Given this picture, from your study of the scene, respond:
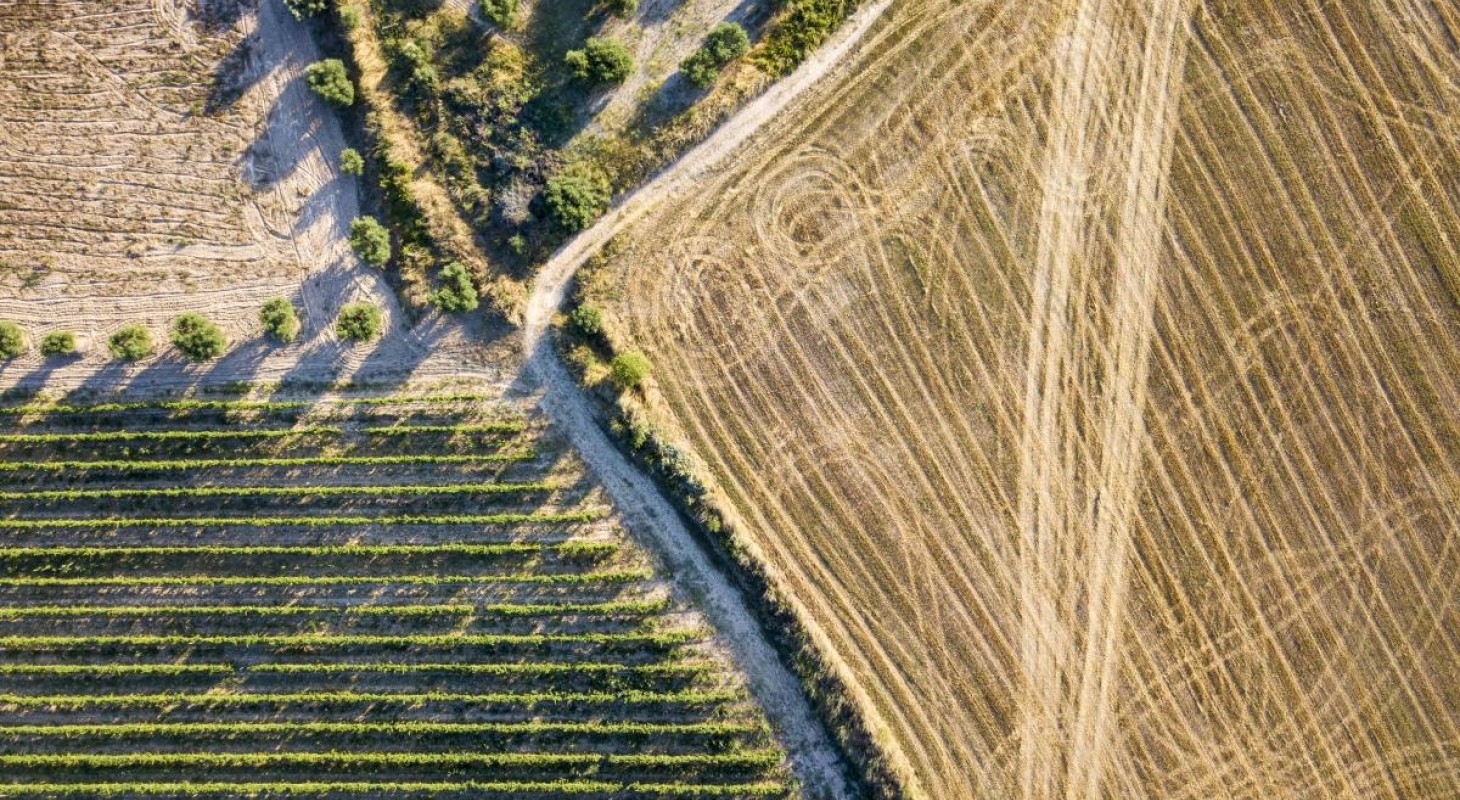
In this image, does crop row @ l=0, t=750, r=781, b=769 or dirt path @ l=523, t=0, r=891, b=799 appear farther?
dirt path @ l=523, t=0, r=891, b=799

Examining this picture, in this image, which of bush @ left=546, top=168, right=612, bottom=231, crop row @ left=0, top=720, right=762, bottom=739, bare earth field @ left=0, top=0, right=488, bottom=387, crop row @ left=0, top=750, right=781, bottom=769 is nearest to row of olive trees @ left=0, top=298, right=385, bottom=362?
bare earth field @ left=0, top=0, right=488, bottom=387

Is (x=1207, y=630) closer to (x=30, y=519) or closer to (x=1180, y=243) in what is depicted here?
(x=1180, y=243)

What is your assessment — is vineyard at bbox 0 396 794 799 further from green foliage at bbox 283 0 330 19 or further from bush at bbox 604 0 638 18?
bush at bbox 604 0 638 18

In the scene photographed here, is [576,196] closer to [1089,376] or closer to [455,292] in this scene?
[455,292]

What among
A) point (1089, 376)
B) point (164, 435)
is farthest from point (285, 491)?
point (1089, 376)

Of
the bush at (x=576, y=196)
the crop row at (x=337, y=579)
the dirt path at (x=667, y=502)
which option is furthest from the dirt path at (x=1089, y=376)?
the bush at (x=576, y=196)

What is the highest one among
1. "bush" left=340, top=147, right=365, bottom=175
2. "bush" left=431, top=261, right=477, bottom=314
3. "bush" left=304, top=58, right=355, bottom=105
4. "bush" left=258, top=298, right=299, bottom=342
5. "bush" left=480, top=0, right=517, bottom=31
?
"bush" left=304, top=58, right=355, bottom=105
